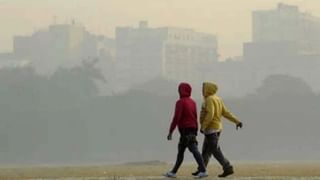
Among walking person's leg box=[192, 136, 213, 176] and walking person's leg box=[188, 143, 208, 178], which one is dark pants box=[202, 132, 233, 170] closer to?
walking person's leg box=[192, 136, 213, 176]

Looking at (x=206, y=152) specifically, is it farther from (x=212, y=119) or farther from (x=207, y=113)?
(x=207, y=113)

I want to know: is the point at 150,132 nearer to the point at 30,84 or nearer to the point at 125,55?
the point at 30,84

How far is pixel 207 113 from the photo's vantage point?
15.5 meters

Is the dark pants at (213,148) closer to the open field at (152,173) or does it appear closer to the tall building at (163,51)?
the open field at (152,173)

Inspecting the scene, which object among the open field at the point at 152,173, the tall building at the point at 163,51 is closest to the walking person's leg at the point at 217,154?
the open field at the point at 152,173

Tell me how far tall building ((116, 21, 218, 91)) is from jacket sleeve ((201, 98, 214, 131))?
137 meters

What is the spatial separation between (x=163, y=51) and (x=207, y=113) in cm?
15174

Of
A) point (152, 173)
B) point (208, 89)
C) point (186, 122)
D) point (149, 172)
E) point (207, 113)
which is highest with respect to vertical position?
point (208, 89)

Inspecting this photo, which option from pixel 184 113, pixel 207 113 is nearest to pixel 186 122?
pixel 184 113

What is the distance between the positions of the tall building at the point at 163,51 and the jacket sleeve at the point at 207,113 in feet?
449

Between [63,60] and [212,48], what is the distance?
101 ft

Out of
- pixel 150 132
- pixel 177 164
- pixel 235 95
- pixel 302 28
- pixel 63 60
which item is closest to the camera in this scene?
pixel 177 164

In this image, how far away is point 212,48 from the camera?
564 ft

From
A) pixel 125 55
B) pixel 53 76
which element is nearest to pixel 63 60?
pixel 125 55
